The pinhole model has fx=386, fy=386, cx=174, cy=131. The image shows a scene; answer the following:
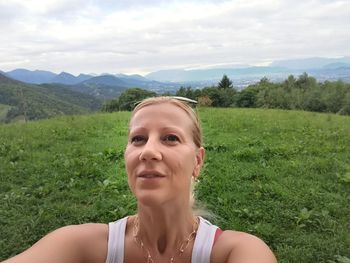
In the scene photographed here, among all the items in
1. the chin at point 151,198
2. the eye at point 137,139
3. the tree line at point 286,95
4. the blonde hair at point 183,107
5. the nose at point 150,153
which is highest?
the blonde hair at point 183,107

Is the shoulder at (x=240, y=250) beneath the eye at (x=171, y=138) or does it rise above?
beneath

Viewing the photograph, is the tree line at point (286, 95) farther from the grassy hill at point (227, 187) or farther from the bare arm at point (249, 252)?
the bare arm at point (249, 252)

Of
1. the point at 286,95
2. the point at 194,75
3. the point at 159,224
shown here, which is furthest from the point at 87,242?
the point at 194,75

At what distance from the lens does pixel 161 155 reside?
2.00 m

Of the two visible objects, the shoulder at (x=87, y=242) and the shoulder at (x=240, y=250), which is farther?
the shoulder at (x=87, y=242)

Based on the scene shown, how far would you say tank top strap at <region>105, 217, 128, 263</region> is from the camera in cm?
225

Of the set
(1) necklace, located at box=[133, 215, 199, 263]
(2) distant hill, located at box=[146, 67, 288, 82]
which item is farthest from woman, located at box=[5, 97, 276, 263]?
(2) distant hill, located at box=[146, 67, 288, 82]

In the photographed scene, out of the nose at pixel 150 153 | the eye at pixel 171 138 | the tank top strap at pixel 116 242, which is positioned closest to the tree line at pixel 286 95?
the tank top strap at pixel 116 242

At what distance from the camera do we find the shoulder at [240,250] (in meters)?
2.03

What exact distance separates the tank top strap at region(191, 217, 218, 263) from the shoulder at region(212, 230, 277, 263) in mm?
39

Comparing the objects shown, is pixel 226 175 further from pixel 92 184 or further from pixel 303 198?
pixel 92 184

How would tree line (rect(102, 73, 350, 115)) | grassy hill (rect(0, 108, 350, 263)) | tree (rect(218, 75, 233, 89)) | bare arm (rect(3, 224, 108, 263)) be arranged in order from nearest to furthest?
bare arm (rect(3, 224, 108, 263)) → grassy hill (rect(0, 108, 350, 263)) → tree line (rect(102, 73, 350, 115)) → tree (rect(218, 75, 233, 89))

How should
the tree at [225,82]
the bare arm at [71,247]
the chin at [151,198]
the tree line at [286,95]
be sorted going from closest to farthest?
1. the chin at [151,198]
2. the bare arm at [71,247]
3. the tree line at [286,95]
4. the tree at [225,82]

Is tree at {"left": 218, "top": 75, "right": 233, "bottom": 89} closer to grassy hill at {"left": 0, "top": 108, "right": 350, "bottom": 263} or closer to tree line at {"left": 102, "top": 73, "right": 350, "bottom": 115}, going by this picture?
tree line at {"left": 102, "top": 73, "right": 350, "bottom": 115}
